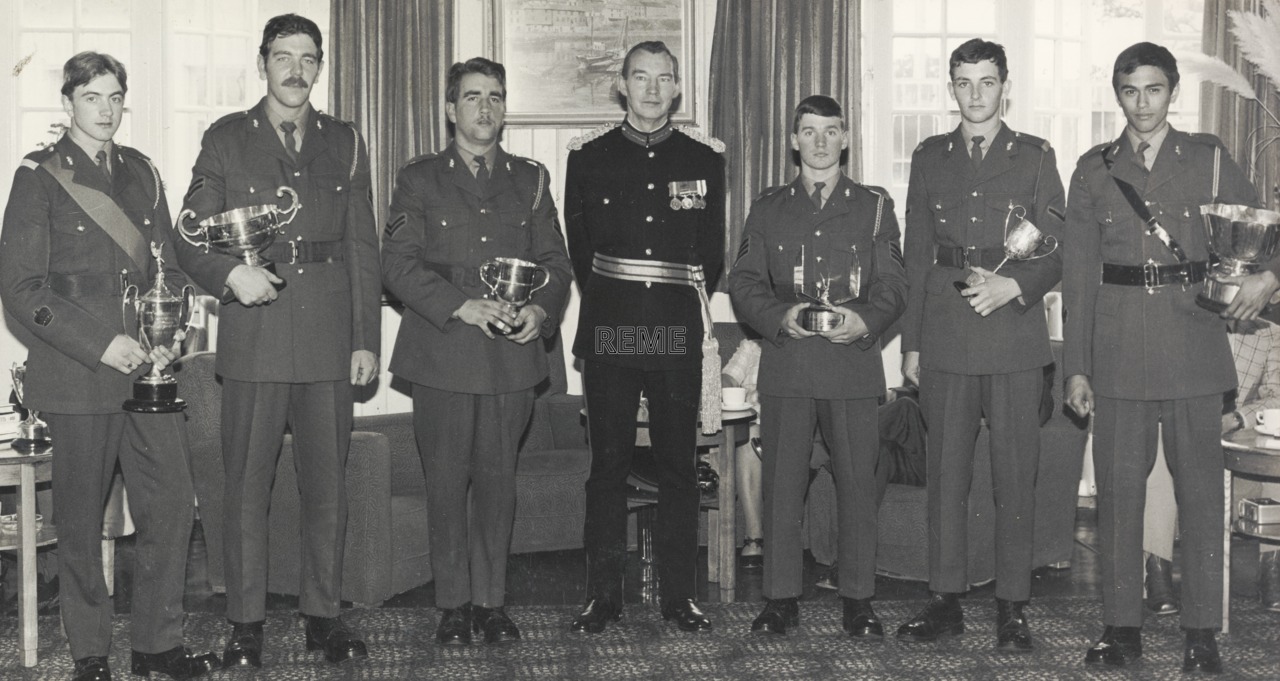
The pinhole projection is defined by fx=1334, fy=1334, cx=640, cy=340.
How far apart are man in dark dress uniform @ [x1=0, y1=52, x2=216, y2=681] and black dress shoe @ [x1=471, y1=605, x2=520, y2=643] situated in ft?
2.97

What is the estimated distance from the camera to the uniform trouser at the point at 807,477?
4.38 metres

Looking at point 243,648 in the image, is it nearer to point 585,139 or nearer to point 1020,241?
point 585,139

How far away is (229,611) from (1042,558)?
312 cm

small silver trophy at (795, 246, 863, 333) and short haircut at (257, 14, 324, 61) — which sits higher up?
short haircut at (257, 14, 324, 61)

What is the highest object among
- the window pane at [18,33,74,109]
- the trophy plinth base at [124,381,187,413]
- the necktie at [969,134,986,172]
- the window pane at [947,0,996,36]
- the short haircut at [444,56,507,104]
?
the window pane at [947,0,996,36]

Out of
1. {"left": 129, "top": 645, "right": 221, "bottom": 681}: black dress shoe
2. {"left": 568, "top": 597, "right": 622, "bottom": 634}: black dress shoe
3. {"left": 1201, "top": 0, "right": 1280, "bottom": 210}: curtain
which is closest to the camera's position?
{"left": 129, "top": 645, "right": 221, "bottom": 681}: black dress shoe

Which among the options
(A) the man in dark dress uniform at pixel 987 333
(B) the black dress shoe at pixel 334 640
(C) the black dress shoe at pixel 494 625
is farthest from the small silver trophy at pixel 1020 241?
(B) the black dress shoe at pixel 334 640

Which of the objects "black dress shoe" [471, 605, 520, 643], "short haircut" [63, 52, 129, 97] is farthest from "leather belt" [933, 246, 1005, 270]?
"short haircut" [63, 52, 129, 97]

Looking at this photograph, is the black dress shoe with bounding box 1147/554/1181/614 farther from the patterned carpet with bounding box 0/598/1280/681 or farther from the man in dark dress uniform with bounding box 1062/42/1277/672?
the man in dark dress uniform with bounding box 1062/42/1277/672

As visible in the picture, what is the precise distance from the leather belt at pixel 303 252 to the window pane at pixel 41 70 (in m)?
2.97

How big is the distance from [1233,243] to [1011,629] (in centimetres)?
137

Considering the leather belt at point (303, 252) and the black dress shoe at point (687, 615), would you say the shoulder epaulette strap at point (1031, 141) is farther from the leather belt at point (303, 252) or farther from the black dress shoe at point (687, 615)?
the leather belt at point (303, 252)

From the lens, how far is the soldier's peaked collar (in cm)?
446

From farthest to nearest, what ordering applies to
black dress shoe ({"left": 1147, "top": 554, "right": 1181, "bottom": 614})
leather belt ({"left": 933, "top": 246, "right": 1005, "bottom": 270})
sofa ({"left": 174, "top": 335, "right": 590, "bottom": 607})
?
sofa ({"left": 174, "top": 335, "right": 590, "bottom": 607}) < black dress shoe ({"left": 1147, "top": 554, "right": 1181, "bottom": 614}) < leather belt ({"left": 933, "top": 246, "right": 1005, "bottom": 270})
